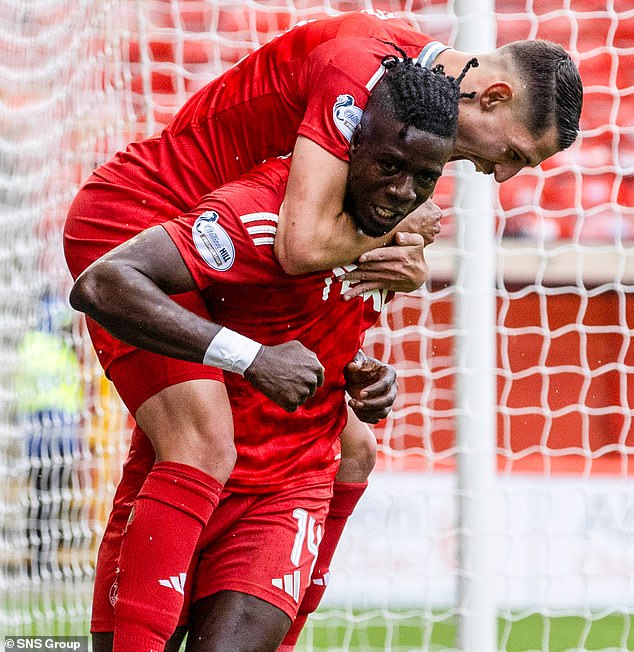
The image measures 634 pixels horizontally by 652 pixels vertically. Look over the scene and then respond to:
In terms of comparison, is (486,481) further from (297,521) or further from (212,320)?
(212,320)

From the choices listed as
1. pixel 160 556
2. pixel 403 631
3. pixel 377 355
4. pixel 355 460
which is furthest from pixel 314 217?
Result: pixel 403 631

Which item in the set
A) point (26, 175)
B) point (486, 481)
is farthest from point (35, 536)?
point (486, 481)

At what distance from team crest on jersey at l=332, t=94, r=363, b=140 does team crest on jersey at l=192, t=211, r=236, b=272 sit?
0.32 metres

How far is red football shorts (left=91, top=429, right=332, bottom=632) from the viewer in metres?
2.66

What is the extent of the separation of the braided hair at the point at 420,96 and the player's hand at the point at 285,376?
0.54 meters

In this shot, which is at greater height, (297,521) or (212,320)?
(212,320)

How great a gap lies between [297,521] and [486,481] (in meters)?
1.37

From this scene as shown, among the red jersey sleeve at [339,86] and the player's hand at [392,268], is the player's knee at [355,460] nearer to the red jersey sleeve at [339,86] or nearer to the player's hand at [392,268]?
the player's hand at [392,268]

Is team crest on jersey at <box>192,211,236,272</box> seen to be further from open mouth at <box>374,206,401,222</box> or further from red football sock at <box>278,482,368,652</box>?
red football sock at <box>278,482,368,652</box>

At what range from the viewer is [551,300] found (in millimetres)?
6898

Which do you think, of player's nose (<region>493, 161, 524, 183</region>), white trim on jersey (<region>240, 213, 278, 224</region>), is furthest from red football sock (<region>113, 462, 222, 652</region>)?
player's nose (<region>493, 161, 524, 183</region>)

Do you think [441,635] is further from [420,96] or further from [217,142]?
[420,96]

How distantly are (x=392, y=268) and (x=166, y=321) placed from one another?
0.63m

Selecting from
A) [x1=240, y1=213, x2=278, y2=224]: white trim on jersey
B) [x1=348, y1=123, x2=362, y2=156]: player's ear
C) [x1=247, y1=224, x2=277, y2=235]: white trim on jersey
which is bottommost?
[x1=247, y1=224, x2=277, y2=235]: white trim on jersey
